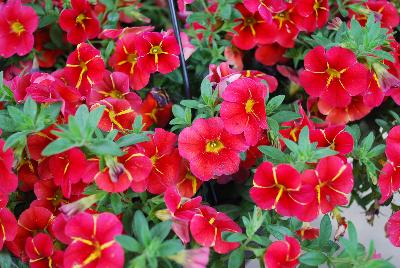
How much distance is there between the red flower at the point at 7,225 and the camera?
0.74 metres

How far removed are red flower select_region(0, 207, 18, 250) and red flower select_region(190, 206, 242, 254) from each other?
234mm

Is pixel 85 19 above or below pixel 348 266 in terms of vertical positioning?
above

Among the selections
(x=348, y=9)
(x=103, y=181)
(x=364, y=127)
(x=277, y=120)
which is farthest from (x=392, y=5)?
(x=103, y=181)

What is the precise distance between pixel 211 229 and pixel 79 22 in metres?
0.50

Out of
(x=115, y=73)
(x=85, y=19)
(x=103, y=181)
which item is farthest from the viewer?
(x=85, y=19)

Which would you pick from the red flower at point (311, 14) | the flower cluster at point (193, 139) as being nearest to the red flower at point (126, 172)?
the flower cluster at point (193, 139)

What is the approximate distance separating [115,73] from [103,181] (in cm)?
26

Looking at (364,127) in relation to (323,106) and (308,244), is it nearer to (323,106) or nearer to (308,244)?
(323,106)

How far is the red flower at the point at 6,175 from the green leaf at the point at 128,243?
180mm

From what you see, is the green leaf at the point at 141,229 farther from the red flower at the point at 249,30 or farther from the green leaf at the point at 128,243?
the red flower at the point at 249,30

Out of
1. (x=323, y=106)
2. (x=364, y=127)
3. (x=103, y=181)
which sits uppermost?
(x=103, y=181)

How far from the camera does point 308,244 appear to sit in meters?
0.81

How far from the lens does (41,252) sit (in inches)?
28.6

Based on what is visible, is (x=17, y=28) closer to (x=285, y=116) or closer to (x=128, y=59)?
(x=128, y=59)
